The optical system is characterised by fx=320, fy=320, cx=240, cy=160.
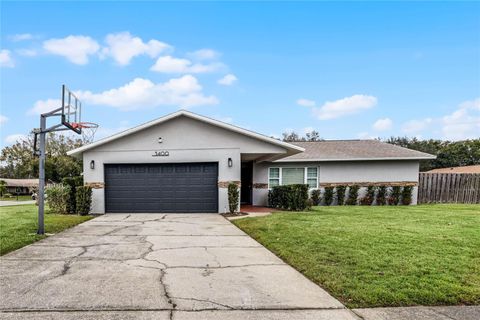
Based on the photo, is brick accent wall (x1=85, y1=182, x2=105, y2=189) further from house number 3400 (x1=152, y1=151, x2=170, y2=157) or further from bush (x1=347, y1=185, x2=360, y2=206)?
bush (x1=347, y1=185, x2=360, y2=206)

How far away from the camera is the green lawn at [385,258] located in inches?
147

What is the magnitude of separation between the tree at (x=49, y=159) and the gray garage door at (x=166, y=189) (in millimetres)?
24015

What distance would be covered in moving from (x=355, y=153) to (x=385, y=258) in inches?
529

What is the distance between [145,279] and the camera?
14.5ft

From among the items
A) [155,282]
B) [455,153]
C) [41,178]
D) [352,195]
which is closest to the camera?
[155,282]

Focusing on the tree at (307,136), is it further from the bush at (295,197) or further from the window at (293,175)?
the bush at (295,197)

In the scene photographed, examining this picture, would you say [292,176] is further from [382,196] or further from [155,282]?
[155,282]

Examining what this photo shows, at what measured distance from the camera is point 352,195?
55.9ft

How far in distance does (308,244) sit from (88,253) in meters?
4.25

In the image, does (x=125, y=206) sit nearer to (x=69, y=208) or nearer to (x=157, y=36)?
Answer: (x=69, y=208)

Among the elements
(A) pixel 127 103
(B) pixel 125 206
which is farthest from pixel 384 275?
(A) pixel 127 103

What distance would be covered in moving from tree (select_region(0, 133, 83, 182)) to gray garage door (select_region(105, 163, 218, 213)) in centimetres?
2401

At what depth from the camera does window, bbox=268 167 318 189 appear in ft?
57.6

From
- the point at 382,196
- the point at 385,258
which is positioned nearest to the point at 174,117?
the point at 385,258
